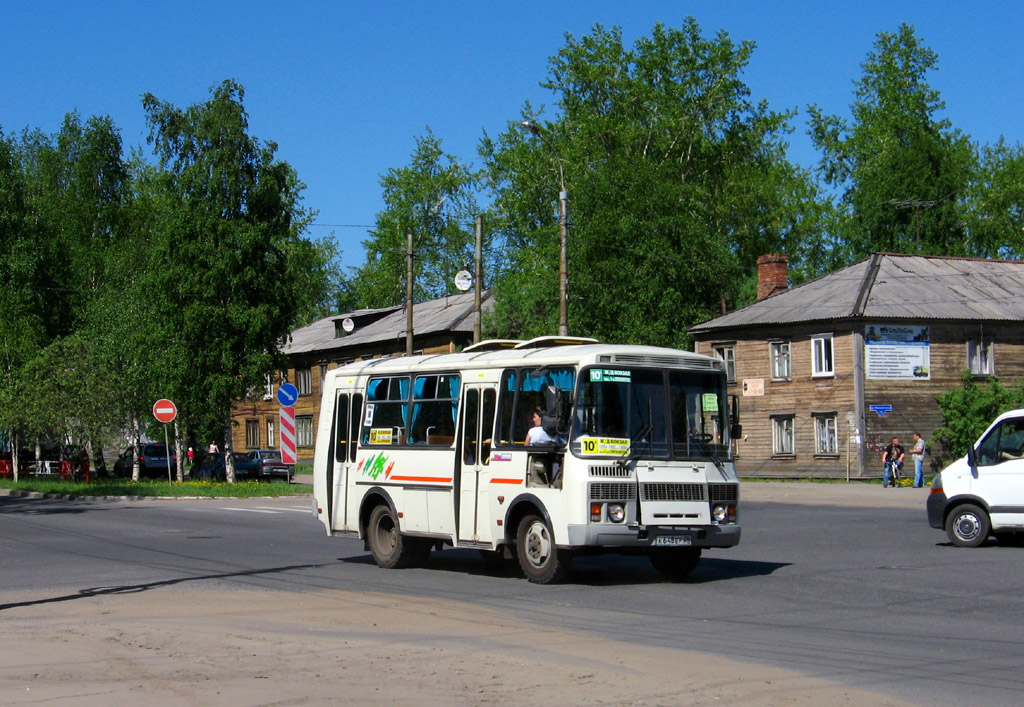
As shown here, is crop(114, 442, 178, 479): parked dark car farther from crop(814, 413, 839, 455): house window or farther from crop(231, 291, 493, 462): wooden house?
crop(814, 413, 839, 455): house window

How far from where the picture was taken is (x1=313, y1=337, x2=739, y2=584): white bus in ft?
45.3

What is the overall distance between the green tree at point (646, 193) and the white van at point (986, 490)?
36.6 m

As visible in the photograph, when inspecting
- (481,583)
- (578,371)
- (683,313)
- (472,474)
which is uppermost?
(683,313)

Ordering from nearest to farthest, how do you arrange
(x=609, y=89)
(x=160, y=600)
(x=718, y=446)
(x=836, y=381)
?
(x=160, y=600) < (x=718, y=446) < (x=836, y=381) < (x=609, y=89)

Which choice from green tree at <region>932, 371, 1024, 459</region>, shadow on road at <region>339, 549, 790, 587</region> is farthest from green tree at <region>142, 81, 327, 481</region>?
shadow on road at <region>339, 549, 790, 587</region>

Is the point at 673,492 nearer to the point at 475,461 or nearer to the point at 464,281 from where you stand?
the point at 475,461

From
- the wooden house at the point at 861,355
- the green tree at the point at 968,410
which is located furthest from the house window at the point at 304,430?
the green tree at the point at 968,410

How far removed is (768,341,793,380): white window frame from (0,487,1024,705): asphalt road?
959 inches

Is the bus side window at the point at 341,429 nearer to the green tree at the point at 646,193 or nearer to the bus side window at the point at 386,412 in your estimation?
the bus side window at the point at 386,412

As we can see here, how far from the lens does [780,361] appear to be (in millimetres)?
50375

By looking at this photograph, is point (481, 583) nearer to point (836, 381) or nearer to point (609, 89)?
point (836, 381)

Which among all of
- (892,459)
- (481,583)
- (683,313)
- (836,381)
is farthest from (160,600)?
(683,313)

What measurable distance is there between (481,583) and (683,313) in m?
43.4

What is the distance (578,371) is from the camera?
13914 millimetres
